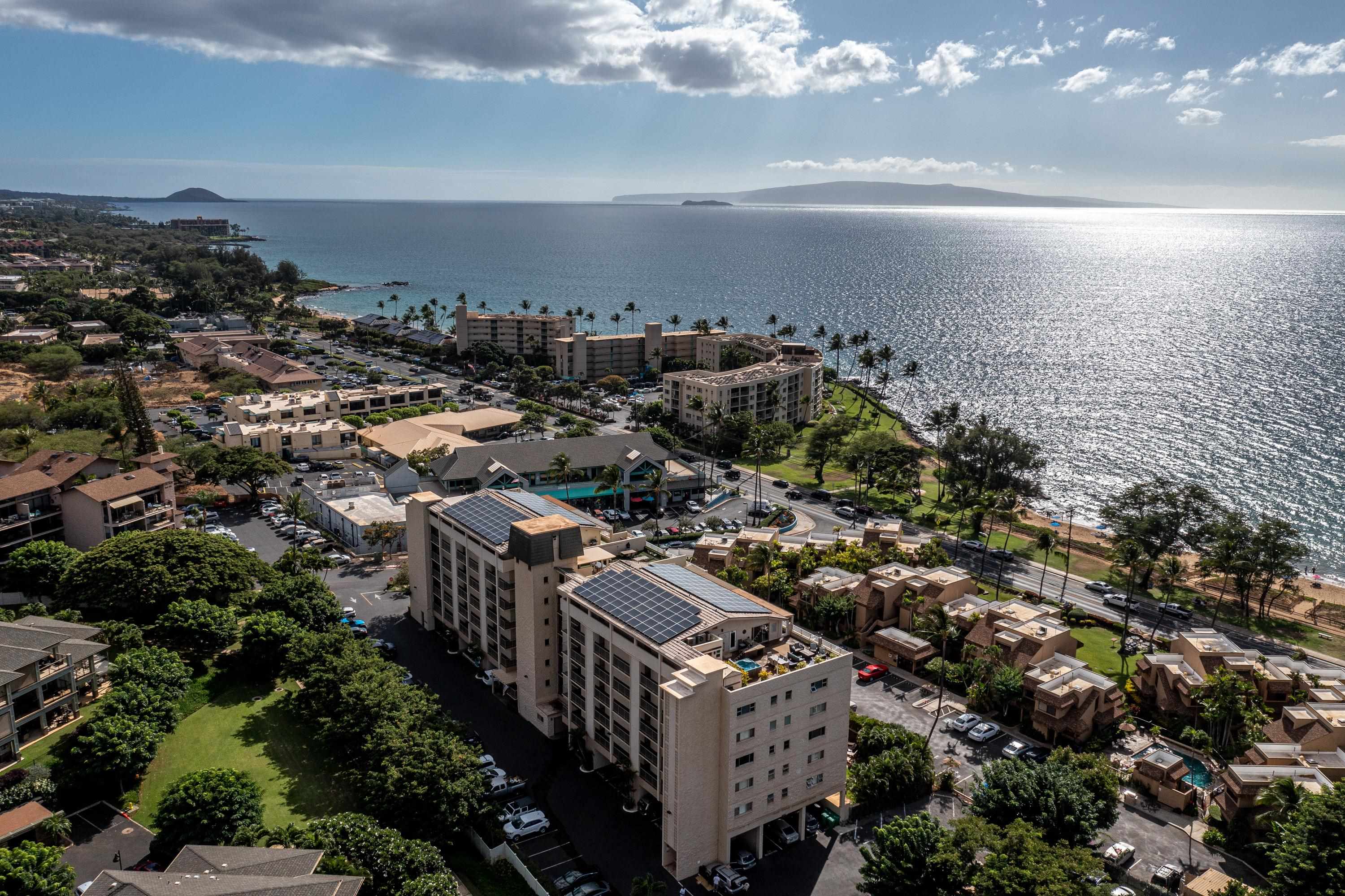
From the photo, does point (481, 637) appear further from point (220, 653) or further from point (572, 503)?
point (572, 503)

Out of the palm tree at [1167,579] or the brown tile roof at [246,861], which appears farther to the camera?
the palm tree at [1167,579]

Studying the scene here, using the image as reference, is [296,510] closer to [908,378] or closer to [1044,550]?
[1044,550]

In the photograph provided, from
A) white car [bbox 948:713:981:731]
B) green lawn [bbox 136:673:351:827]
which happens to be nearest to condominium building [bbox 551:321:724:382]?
green lawn [bbox 136:673:351:827]

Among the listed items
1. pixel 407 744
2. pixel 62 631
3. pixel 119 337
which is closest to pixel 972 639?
pixel 407 744

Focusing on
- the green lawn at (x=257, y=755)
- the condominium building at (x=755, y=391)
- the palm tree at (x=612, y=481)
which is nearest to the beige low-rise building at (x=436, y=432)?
the palm tree at (x=612, y=481)

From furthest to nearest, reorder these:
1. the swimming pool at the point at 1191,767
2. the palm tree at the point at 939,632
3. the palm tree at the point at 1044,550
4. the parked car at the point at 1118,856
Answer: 1. the palm tree at the point at 1044,550
2. the palm tree at the point at 939,632
3. the swimming pool at the point at 1191,767
4. the parked car at the point at 1118,856

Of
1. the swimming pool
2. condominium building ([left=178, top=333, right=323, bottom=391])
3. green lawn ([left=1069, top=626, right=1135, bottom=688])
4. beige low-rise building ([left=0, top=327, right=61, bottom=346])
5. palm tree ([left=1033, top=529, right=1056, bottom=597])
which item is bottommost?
the swimming pool

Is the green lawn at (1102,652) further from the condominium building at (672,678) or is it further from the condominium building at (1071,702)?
the condominium building at (672,678)

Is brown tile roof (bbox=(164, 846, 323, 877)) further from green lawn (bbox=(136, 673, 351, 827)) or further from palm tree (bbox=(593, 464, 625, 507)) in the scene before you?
palm tree (bbox=(593, 464, 625, 507))
